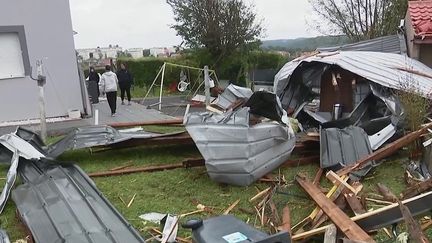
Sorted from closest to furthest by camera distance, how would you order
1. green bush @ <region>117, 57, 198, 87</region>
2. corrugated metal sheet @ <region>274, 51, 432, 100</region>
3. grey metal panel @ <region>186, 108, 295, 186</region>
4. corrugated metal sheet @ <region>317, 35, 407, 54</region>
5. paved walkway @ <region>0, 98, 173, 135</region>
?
grey metal panel @ <region>186, 108, 295, 186</region> → corrugated metal sheet @ <region>274, 51, 432, 100</region> → paved walkway @ <region>0, 98, 173, 135</region> → corrugated metal sheet @ <region>317, 35, 407, 54</region> → green bush @ <region>117, 57, 198, 87</region>

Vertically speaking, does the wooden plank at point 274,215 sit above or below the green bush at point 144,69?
below

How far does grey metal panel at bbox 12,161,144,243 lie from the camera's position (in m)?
3.63

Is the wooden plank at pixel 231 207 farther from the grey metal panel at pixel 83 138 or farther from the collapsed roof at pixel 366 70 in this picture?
the collapsed roof at pixel 366 70

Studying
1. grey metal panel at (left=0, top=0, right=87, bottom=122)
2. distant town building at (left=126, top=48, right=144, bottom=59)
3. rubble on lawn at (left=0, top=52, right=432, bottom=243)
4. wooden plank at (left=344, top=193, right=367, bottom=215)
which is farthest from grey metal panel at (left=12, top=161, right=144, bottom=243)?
distant town building at (left=126, top=48, right=144, bottom=59)

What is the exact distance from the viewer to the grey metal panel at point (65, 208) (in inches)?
143

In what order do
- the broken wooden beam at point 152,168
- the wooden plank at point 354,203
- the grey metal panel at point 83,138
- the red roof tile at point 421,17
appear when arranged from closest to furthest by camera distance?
the wooden plank at point 354,203
the broken wooden beam at point 152,168
the grey metal panel at point 83,138
the red roof tile at point 421,17

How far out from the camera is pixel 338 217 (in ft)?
11.5

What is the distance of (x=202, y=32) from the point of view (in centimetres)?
2347

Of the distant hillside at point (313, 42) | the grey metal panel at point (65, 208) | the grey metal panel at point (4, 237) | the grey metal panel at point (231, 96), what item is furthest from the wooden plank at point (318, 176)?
the distant hillside at point (313, 42)

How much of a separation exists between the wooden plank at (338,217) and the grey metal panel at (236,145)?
98 cm

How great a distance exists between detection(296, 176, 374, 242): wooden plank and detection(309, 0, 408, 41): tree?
54.7ft

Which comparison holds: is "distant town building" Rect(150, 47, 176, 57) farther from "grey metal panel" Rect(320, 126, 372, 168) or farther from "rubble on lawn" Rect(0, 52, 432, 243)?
"grey metal panel" Rect(320, 126, 372, 168)

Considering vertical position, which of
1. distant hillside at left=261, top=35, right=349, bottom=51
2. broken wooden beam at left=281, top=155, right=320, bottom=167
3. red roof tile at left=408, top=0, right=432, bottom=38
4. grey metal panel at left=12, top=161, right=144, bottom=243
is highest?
red roof tile at left=408, top=0, right=432, bottom=38

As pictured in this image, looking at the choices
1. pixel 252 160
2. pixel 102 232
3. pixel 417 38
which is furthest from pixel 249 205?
pixel 417 38
